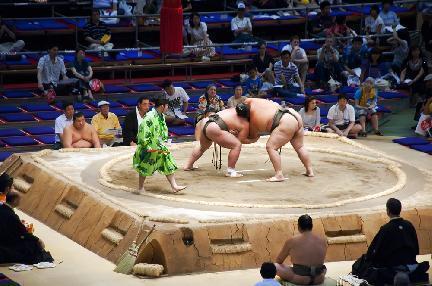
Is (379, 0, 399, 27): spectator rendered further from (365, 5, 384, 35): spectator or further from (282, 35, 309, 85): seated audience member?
(282, 35, 309, 85): seated audience member

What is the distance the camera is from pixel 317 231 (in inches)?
336

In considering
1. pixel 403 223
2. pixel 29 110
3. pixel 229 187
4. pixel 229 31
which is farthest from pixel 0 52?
pixel 403 223

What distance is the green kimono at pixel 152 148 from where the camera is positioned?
29.7 ft

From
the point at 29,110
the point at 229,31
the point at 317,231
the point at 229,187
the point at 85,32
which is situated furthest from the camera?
the point at 229,31

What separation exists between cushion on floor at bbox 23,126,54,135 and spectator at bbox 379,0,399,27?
449 centimetres

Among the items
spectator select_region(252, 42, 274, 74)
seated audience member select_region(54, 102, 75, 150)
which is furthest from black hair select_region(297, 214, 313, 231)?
spectator select_region(252, 42, 274, 74)

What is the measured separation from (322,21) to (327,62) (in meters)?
1.00

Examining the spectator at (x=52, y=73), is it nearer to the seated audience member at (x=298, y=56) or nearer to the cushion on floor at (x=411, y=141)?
the seated audience member at (x=298, y=56)

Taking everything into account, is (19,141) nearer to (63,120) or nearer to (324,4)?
(63,120)

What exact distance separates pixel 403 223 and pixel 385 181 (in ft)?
6.53

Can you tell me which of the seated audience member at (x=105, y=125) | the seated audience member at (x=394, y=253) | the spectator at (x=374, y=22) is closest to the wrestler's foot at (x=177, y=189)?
the seated audience member at (x=394, y=253)

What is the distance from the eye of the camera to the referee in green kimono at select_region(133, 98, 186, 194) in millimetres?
9039

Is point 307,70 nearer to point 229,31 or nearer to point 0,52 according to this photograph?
point 229,31

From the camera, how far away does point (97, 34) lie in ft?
42.6
